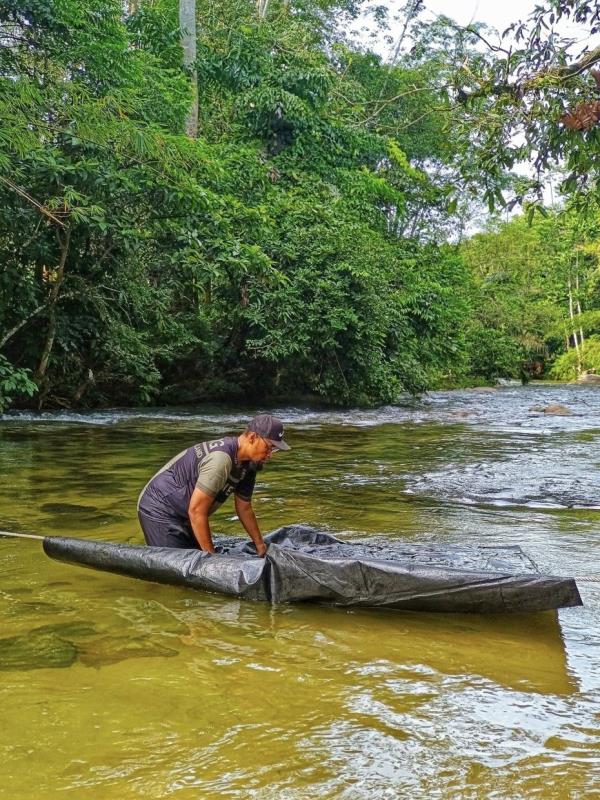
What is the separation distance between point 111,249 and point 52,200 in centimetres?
409

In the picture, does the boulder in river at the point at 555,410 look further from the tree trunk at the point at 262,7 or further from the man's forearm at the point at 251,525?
the tree trunk at the point at 262,7

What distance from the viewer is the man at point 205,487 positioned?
15.0 feet

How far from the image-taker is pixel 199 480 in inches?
181

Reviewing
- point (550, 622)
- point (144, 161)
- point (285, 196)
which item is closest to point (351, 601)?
point (550, 622)

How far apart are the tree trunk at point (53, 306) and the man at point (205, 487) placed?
893 cm

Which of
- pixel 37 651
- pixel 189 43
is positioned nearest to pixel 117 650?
pixel 37 651

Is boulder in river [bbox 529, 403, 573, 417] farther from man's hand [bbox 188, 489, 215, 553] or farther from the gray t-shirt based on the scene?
man's hand [bbox 188, 489, 215, 553]

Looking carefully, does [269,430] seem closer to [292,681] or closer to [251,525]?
[251,525]

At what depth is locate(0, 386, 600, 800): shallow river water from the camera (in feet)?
8.27

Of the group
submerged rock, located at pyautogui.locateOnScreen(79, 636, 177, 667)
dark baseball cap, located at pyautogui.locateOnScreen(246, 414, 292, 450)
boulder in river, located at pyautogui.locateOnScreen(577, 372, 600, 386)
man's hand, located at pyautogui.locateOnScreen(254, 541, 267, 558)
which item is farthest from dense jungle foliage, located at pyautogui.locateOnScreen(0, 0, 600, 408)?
boulder in river, located at pyautogui.locateOnScreen(577, 372, 600, 386)

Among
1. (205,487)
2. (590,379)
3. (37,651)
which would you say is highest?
(205,487)

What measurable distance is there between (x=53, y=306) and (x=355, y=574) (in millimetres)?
10870

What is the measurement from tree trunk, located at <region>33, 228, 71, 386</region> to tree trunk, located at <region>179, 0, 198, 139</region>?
6.44 metres

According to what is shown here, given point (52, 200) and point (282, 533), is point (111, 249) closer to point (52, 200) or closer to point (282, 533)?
point (52, 200)
